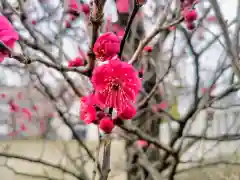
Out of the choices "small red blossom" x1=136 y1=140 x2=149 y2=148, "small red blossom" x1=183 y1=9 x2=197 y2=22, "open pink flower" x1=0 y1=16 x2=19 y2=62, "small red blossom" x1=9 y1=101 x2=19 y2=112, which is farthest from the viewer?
"small red blossom" x1=9 y1=101 x2=19 y2=112

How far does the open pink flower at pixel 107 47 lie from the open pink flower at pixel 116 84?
13 millimetres

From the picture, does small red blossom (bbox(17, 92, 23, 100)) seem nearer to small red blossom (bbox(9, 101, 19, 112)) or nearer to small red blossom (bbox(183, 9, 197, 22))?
small red blossom (bbox(9, 101, 19, 112))

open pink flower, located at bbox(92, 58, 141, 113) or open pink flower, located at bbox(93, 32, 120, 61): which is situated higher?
open pink flower, located at bbox(93, 32, 120, 61)

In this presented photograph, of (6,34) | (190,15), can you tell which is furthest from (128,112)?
(190,15)

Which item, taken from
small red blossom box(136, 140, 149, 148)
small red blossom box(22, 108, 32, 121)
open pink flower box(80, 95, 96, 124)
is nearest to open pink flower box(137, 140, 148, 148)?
small red blossom box(136, 140, 149, 148)

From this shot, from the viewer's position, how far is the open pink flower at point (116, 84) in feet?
1.17

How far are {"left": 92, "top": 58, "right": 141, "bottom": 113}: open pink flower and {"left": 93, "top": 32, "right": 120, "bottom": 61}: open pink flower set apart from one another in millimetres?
13

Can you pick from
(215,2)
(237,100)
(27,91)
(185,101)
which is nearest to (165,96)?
(237,100)

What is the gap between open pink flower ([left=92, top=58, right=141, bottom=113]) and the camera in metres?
0.36

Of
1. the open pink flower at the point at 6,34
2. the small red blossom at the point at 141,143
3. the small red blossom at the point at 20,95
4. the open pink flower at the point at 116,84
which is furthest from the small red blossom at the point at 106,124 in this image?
the small red blossom at the point at 20,95

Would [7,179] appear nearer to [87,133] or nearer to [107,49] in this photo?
[87,133]

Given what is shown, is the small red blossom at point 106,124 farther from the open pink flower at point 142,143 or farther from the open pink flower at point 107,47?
the open pink flower at point 142,143

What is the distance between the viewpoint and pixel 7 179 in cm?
279

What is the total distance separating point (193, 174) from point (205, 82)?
0.95 metres
